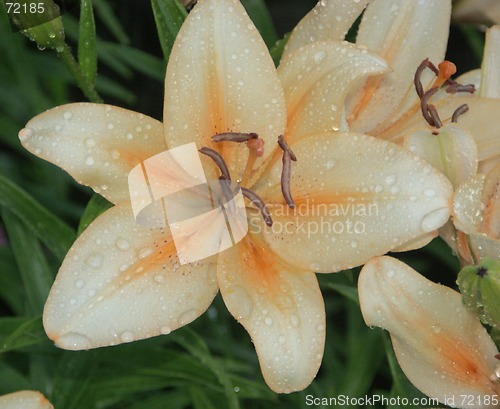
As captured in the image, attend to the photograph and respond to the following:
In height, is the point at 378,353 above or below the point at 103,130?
below

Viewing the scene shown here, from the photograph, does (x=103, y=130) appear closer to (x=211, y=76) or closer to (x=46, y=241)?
(x=211, y=76)

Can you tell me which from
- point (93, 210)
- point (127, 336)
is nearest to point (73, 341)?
point (127, 336)

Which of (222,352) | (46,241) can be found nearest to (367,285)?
(46,241)

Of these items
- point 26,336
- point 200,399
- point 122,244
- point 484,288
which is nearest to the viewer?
point 484,288

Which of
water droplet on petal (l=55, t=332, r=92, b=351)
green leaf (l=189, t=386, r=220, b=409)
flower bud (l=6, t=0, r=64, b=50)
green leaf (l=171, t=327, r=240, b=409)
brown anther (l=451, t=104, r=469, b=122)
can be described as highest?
flower bud (l=6, t=0, r=64, b=50)

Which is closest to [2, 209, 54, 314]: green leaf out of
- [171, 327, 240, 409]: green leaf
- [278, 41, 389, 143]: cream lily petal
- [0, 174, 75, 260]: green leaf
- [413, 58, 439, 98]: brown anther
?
[0, 174, 75, 260]: green leaf

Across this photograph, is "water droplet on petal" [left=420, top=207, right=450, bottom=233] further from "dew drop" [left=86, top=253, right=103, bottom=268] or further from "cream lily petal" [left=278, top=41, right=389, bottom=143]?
"dew drop" [left=86, top=253, right=103, bottom=268]

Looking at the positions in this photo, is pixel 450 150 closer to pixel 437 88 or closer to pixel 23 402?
pixel 437 88
